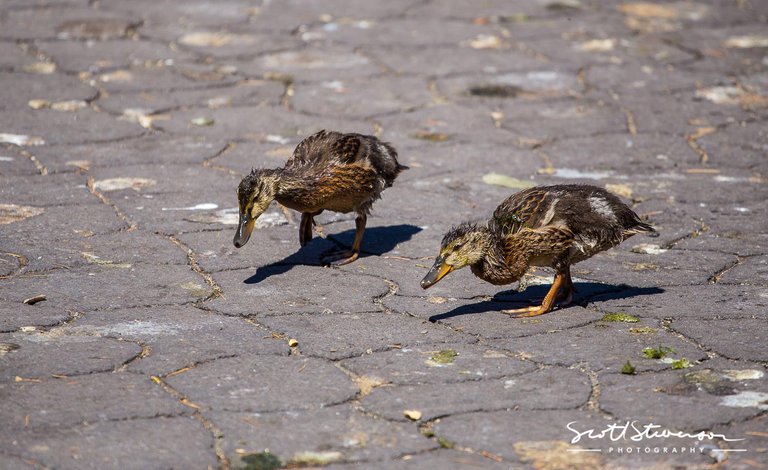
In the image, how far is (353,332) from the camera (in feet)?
17.3

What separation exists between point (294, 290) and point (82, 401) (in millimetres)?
1739

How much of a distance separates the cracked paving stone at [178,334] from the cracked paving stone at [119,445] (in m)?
0.56

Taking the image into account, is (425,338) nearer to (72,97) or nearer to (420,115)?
(420,115)

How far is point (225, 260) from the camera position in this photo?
6230mm

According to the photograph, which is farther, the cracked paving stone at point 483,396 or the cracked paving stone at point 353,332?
the cracked paving stone at point 353,332

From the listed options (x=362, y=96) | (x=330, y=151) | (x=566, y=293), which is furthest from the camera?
(x=362, y=96)

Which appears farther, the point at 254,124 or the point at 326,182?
the point at 254,124

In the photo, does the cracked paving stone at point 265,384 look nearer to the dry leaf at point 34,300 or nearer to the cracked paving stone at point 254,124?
the dry leaf at point 34,300

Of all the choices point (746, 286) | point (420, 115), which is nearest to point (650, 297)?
point (746, 286)

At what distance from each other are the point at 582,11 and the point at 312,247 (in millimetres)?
6513

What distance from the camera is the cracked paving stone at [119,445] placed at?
3902 millimetres

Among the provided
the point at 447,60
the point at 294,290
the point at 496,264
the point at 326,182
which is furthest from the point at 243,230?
the point at 447,60

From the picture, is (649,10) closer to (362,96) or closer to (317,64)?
(317,64)

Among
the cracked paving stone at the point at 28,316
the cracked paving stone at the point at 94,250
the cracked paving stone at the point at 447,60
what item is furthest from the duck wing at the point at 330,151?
the cracked paving stone at the point at 447,60
